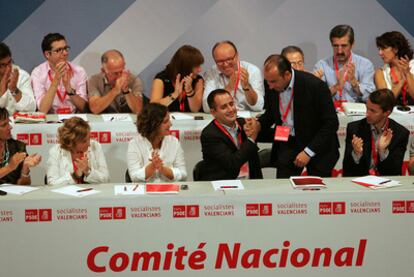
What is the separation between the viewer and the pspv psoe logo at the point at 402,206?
3.85 metres

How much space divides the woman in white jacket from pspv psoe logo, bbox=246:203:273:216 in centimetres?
115

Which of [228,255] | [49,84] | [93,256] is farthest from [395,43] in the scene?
[93,256]

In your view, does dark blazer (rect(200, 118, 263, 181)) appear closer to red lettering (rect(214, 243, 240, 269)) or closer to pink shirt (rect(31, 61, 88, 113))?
red lettering (rect(214, 243, 240, 269))

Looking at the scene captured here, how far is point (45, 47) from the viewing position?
6.00 m

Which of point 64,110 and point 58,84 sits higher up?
point 58,84

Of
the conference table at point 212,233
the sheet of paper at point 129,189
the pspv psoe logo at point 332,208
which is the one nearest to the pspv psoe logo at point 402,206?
the conference table at point 212,233

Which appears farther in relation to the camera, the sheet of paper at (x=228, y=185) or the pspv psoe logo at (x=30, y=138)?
the pspv psoe logo at (x=30, y=138)

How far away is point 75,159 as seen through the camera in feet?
14.8

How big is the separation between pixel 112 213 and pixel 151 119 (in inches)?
38.7

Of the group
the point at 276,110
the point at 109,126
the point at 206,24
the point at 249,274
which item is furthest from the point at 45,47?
the point at 249,274

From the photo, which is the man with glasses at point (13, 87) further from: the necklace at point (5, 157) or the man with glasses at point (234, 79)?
the man with glasses at point (234, 79)

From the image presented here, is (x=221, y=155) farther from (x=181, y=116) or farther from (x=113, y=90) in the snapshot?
(x=113, y=90)

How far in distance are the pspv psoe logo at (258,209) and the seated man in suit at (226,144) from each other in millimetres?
692

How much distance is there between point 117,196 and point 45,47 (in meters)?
2.65
